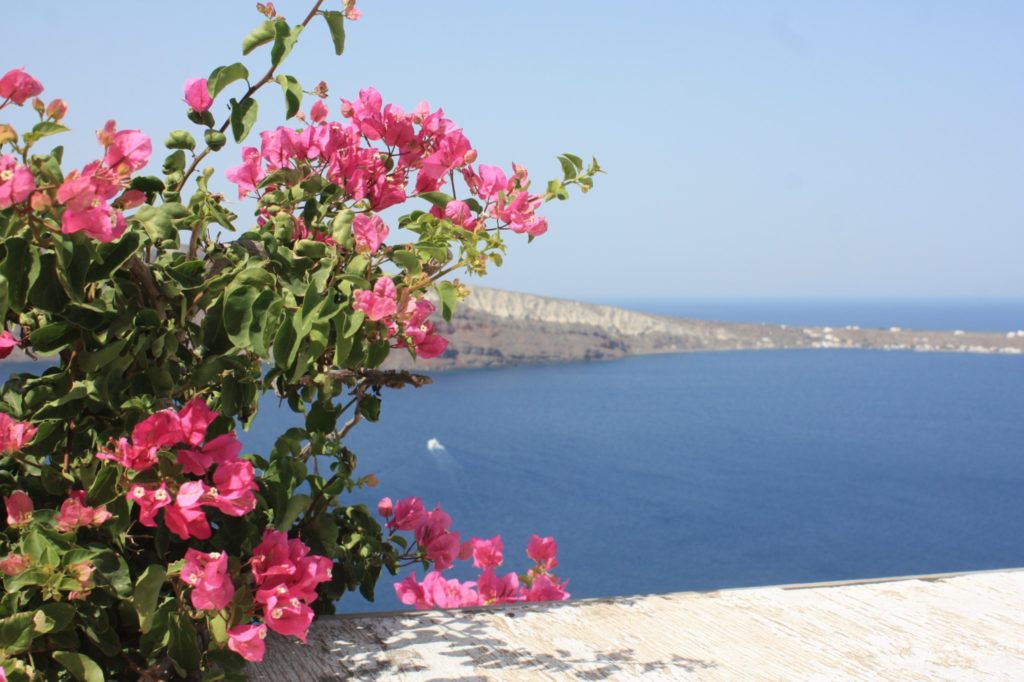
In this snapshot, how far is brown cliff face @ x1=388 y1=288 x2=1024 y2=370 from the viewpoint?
59.3m

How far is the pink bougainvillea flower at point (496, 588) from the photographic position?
5.99ft

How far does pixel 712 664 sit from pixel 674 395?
51.4 m

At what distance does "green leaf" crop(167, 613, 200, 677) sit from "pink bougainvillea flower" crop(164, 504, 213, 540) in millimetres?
119

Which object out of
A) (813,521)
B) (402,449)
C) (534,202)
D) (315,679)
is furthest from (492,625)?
(402,449)

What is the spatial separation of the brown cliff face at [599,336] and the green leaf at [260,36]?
49.8 m

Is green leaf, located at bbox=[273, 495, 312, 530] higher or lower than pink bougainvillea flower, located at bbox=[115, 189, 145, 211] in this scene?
lower

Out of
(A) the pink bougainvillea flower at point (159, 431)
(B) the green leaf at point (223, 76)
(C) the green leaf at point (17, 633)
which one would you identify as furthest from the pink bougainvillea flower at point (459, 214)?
(C) the green leaf at point (17, 633)

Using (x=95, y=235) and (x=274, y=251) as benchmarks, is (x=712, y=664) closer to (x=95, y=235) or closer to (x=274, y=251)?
(x=274, y=251)

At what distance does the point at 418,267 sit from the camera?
0.98 metres

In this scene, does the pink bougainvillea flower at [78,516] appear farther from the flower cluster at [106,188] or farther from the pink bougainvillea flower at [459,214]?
the pink bougainvillea flower at [459,214]

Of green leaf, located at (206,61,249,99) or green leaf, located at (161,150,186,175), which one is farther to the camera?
green leaf, located at (161,150,186,175)

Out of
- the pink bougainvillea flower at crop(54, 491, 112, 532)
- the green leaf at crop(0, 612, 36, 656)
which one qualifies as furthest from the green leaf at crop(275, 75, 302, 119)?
the green leaf at crop(0, 612, 36, 656)

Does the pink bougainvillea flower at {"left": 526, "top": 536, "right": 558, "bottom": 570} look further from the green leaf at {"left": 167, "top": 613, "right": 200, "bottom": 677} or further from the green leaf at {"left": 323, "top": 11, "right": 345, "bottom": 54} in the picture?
the green leaf at {"left": 323, "top": 11, "right": 345, "bottom": 54}

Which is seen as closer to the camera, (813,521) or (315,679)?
(315,679)
